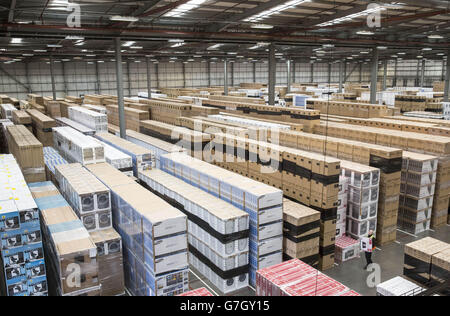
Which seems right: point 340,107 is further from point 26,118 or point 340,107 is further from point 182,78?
point 182,78

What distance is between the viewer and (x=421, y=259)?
7004 millimetres

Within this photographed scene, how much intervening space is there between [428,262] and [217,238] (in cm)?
409

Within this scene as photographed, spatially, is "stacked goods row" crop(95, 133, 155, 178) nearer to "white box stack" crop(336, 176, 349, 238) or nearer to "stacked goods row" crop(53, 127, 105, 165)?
"stacked goods row" crop(53, 127, 105, 165)

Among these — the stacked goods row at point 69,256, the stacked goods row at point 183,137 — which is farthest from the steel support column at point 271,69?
the stacked goods row at point 69,256

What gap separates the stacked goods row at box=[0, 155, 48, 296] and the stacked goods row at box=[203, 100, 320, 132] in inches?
417

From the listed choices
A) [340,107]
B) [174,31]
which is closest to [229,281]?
[174,31]

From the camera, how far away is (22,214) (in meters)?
6.03

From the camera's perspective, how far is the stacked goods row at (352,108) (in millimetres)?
16469

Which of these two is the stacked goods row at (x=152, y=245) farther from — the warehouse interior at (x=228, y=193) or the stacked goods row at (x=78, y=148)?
the stacked goods row at (x=78, y=148)

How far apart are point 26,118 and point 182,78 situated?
92.4 feet

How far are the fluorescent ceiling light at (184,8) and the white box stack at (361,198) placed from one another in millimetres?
7318

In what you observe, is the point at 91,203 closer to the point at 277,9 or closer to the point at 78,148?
the point at 78,148

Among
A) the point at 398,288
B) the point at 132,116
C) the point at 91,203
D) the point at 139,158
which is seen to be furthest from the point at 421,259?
the point at 132,116

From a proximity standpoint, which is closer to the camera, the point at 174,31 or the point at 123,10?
the point at 123,10
